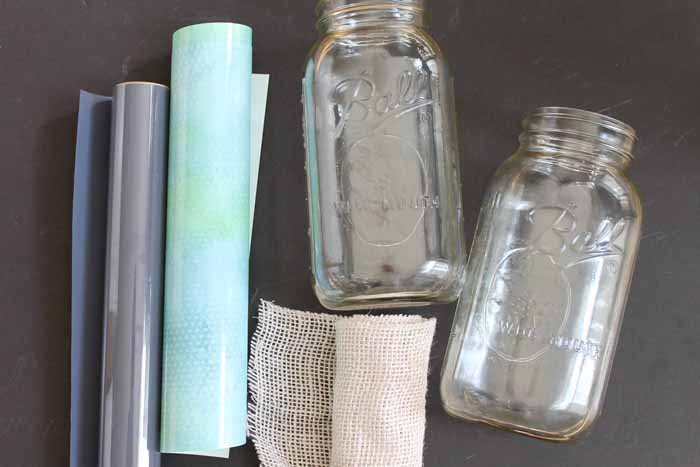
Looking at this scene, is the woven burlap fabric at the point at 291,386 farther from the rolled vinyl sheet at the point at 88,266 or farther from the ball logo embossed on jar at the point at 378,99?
the ball logo embossed on jar at the point at 378,99

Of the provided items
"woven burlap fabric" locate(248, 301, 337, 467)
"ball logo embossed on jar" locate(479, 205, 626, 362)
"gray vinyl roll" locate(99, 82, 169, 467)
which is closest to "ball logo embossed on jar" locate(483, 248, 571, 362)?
"ball logo embossed on jar" locate(479, 205, 626, 362)

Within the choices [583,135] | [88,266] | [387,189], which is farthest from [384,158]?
[88,266]

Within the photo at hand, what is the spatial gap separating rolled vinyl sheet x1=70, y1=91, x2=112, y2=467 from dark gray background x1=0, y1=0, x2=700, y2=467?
25mm

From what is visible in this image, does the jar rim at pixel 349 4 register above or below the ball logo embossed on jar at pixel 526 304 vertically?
above

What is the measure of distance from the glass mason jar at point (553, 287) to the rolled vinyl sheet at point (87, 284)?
0.30 metres

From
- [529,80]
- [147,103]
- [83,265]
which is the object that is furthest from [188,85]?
[529,80]

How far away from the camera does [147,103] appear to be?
55 centimetres

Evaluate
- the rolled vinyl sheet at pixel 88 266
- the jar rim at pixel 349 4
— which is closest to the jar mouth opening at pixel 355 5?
the jar rim at pixel 349 4

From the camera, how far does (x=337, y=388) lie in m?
0.55

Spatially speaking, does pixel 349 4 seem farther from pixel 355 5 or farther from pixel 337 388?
pixel 337 388

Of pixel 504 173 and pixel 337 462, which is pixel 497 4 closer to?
pixel 504 173

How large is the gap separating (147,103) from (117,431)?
254 mm

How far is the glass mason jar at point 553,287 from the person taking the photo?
53 centimetres

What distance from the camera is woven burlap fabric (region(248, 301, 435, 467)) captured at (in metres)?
0.53
